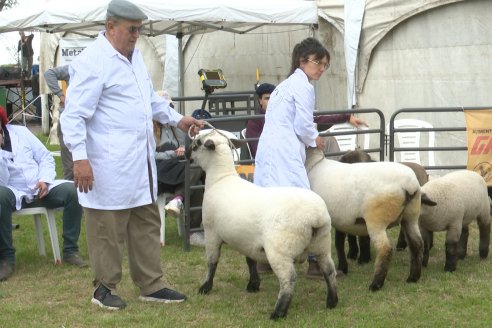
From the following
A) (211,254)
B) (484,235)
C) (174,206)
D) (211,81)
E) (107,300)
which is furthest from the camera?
(211,81)

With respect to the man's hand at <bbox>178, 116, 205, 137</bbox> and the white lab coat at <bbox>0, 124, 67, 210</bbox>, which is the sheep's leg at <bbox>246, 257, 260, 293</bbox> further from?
the white lab coat at <bbox>0, 124, 67, 210</bbox>

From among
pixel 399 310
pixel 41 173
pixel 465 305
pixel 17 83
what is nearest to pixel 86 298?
pixel 41 173

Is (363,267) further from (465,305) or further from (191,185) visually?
(191,185)

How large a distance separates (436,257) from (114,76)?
3412mm

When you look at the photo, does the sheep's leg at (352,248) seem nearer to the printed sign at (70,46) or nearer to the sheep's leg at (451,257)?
the sheep's leg at (451,257)

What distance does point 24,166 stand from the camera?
7445mm

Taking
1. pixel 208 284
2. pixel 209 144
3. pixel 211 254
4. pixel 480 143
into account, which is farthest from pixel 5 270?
pixel 480 143

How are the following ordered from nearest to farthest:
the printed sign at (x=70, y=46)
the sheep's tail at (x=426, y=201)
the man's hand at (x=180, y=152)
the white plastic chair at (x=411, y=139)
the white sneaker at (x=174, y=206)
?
the sheep's tail at (x=426, y=201), the white sneaker at (x=174, y=206), the man's hand at (x=180, y=152), the white plastic chair at (x=411, y=139), the printed sign at (x=70, y=46)

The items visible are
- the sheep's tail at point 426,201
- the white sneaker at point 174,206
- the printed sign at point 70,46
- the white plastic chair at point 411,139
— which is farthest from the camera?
the printed sign at point 70,46

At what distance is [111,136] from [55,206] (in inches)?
82.5

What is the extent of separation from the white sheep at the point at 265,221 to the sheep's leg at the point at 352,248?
1556 millimetres

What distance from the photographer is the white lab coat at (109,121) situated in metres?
5.61

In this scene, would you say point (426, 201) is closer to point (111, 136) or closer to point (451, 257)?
point (451, 257)

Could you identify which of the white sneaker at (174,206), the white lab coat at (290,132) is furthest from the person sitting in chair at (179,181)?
the white lab coat at (290,132)
